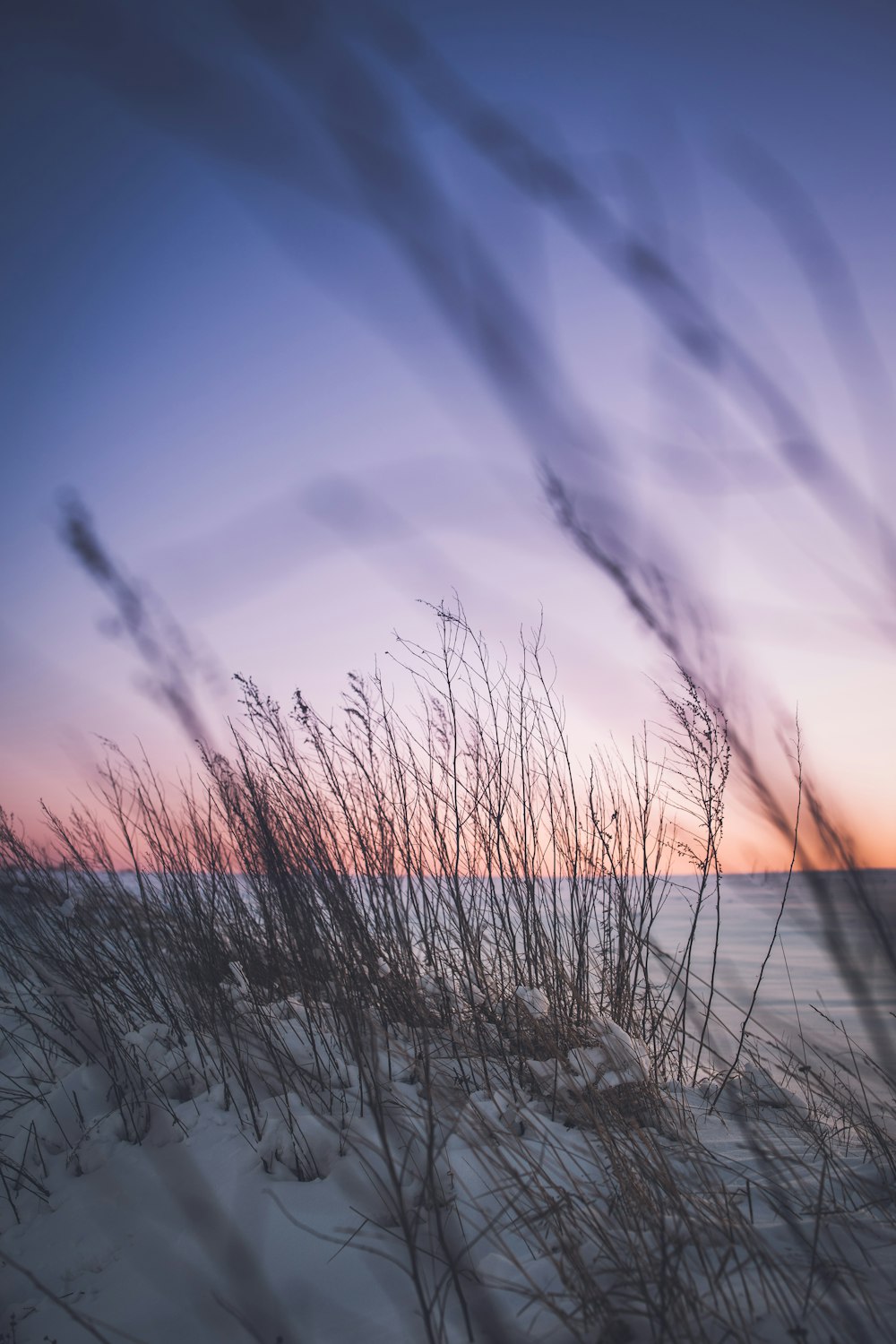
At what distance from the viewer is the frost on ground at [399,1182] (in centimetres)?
125

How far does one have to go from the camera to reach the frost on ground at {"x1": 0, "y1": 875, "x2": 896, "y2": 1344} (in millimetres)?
1251

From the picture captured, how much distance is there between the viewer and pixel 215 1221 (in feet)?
5.73

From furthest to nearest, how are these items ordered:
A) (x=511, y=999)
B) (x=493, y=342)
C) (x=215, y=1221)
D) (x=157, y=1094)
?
(x=511, y=999) → (x=157, y=1094) → (x=215, y=1221) → (x=493, y=342)

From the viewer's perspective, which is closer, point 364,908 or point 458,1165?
point 458,1165

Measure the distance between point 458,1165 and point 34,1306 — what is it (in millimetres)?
1056

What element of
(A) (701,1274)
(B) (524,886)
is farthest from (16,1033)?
(A) (701,1274)

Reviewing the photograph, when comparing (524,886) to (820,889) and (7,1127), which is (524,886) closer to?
(7,1127)

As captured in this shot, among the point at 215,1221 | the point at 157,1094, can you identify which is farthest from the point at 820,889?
the point at 157,1094

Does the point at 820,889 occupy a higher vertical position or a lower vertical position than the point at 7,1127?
higher

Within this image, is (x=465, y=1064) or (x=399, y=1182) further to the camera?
(x=465, y=1064)

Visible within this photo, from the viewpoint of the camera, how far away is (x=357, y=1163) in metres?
1.83

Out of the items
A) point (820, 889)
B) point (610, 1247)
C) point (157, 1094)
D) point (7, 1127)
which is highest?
point (820, 889)

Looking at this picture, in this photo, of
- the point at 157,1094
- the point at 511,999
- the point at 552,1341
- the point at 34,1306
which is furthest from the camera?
the point at 511,999

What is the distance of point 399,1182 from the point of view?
3.01 ft
